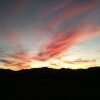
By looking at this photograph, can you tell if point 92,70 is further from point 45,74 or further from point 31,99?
point 31,99

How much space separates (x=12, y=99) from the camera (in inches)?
834

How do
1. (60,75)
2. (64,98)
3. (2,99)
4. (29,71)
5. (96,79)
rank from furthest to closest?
(29,71) < (60,75) < (96,79) < (64,98) < (2,99)

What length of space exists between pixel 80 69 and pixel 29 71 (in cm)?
1576

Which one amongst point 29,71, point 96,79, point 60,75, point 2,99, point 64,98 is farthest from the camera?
point 29,71

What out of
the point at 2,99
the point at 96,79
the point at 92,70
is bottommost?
the point at 2,99

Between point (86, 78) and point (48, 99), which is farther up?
point (86, 78)

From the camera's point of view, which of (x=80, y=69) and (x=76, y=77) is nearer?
(x=76, y=77)

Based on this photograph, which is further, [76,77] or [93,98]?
[76,77]

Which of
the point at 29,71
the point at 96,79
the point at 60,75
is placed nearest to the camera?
the point at 96,79

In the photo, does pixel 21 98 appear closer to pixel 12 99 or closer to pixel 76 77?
pixel 12 99

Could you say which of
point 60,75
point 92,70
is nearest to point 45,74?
point 60,75

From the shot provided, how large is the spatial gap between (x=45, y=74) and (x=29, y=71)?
20.5ft

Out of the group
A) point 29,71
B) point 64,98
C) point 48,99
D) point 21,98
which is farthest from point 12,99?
point 29,71

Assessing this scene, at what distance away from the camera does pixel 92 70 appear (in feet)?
183
